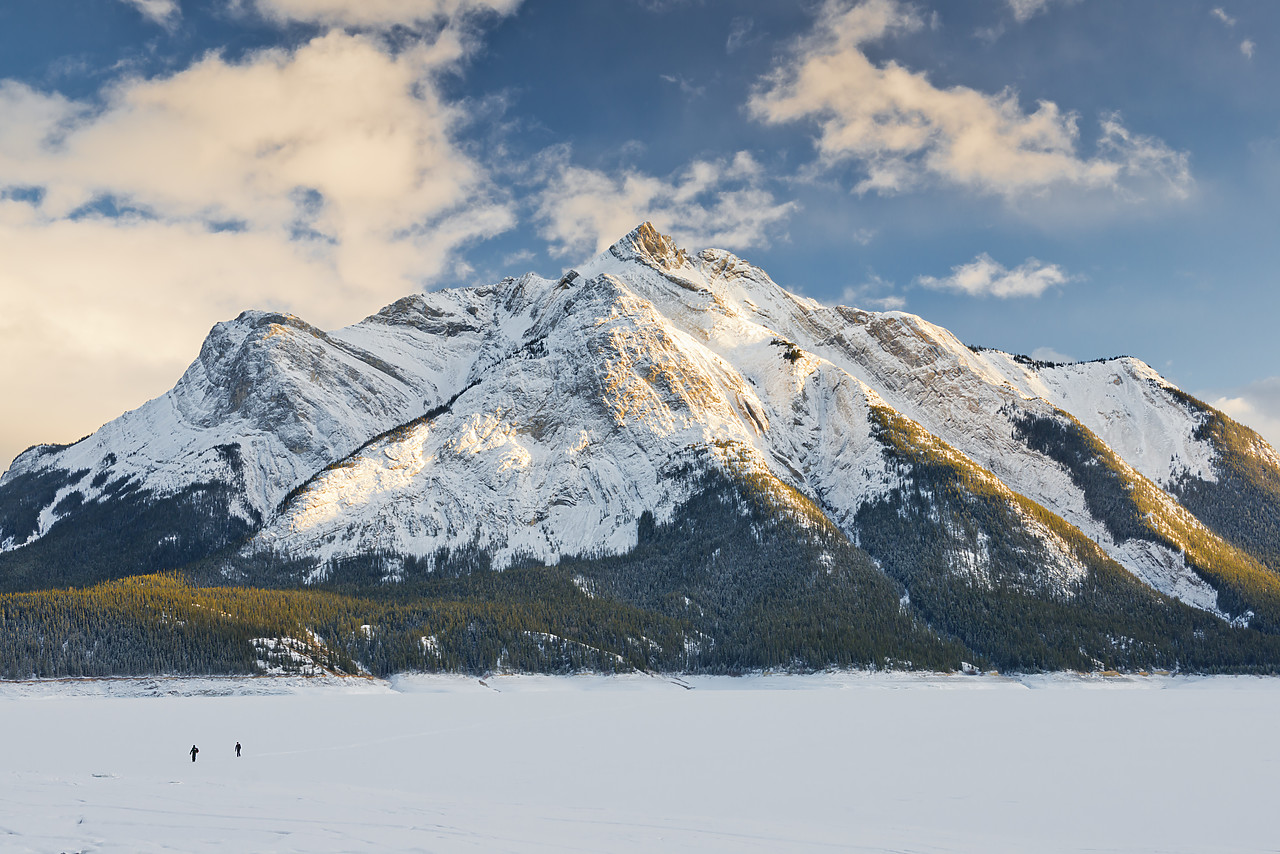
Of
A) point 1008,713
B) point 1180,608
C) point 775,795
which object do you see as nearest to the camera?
point 775,795

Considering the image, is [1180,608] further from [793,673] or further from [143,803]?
[143,803]

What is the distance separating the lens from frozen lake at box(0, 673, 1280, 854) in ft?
96.8

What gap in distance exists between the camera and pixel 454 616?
484 feet

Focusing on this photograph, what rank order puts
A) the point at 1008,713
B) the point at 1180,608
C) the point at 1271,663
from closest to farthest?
the point at 1008,713
the point at 1271,663
the point at 1180,608

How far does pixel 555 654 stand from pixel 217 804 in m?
113

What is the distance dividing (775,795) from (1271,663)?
149426 millimetres

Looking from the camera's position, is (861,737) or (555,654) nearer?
(861,737)

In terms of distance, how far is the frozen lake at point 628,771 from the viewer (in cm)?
2952

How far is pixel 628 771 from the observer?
56.9m

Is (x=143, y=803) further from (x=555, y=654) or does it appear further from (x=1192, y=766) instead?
(x=555, y=654)

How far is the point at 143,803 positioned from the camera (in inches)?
1196

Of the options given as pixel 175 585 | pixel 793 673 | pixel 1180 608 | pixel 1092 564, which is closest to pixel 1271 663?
pixel 1180 608

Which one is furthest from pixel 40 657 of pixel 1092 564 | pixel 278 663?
pixel 1092 564

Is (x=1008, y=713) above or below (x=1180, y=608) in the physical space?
below
